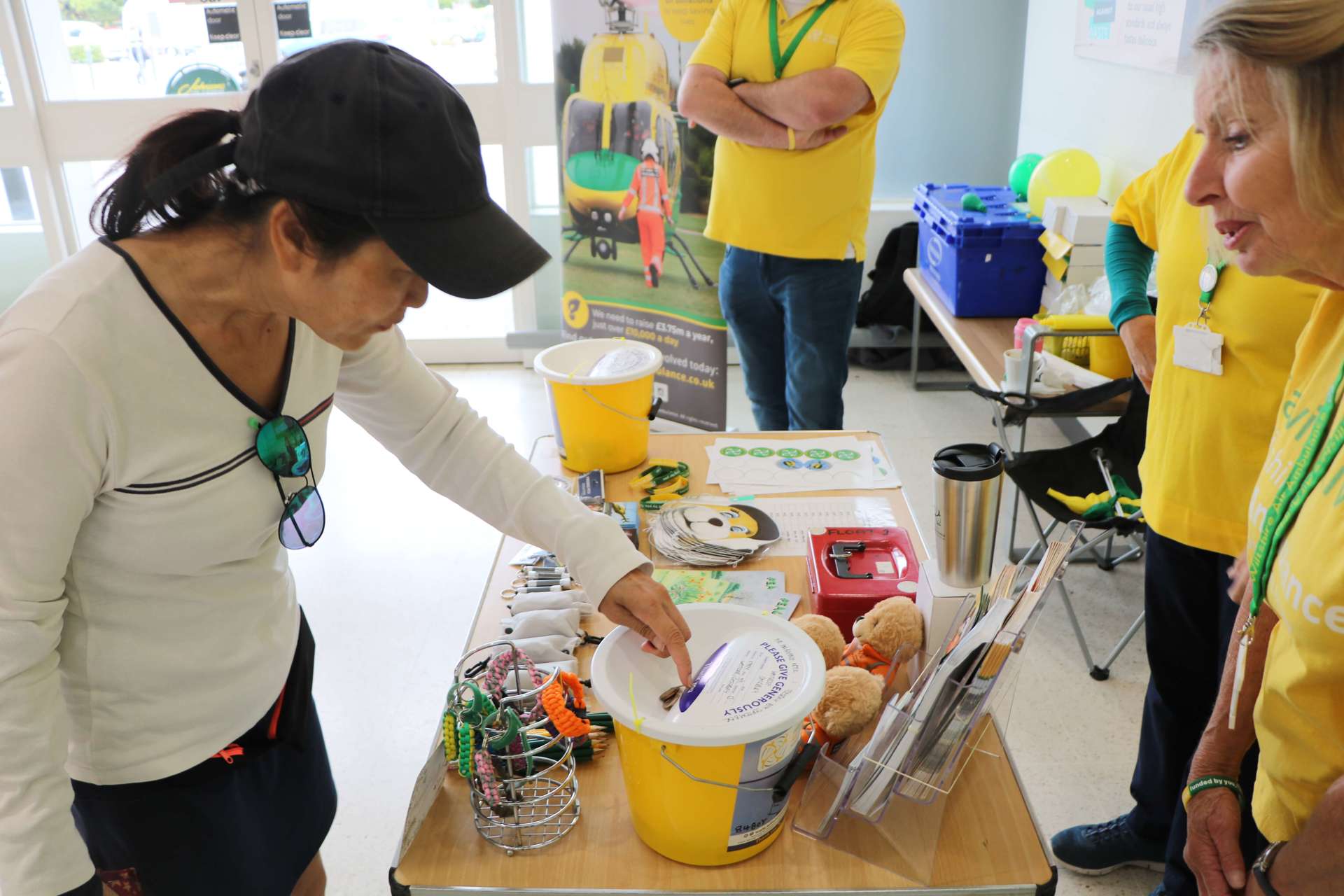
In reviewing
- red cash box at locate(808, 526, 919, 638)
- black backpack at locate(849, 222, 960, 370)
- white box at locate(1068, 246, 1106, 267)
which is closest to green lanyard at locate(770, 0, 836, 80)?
white box at locate(1068, 246, 1106, 267)

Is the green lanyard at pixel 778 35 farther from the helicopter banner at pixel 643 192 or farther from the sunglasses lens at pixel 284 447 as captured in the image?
the sunglasses lens at pixel 284 447

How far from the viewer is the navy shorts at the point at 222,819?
3.88 feet

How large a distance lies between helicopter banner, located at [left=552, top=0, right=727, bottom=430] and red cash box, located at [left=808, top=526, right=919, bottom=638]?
2.07 meters

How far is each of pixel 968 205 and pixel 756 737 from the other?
3.22 metres

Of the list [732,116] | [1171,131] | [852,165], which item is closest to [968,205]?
[1171,131]

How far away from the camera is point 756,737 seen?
1047mm

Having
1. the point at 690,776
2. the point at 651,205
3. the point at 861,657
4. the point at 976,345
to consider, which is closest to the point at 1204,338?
the point at 861,657

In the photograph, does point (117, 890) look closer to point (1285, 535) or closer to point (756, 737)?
point (756, 737)

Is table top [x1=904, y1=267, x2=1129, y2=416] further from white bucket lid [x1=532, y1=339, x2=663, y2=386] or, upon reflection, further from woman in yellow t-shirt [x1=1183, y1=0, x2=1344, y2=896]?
woman in yellow t-shirt [x1=1183, y1=0, x2=1344, y2=896]

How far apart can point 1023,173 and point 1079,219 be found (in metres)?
0.91

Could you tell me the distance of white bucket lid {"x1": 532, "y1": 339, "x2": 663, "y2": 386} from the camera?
2025 mm

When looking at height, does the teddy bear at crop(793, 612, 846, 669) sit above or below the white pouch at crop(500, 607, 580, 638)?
above

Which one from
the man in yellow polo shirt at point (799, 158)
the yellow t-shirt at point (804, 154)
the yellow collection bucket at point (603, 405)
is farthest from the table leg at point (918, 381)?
the yellow collection bucket at point (603, 405)

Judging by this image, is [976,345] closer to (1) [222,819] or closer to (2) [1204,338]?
(2) [1204,338]
